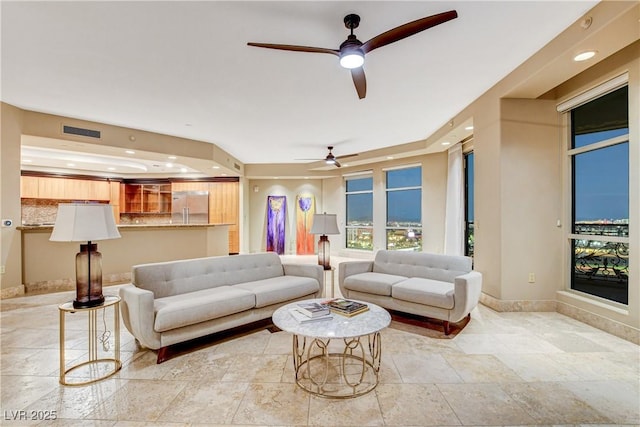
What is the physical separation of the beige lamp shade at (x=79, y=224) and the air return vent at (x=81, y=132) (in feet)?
10.9

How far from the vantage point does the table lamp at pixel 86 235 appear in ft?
7.70

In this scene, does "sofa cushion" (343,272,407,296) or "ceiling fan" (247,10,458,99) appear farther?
"sofa cushion" (343,272,407,296)

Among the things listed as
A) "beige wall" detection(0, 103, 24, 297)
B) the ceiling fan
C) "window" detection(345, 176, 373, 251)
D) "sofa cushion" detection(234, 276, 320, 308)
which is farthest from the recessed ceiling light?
"beige wall" detection(0, 103, 24, 297)

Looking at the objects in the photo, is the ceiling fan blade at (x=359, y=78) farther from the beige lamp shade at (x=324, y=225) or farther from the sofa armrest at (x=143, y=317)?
the sofa armrest at (x=143, y=317)

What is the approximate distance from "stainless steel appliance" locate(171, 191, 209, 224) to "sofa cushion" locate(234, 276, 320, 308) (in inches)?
248

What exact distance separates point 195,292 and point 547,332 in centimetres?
373

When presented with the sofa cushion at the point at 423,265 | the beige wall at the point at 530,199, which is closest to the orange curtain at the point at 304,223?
the sofa cushion at the point at 423,265

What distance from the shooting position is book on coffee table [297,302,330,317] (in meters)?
2.42

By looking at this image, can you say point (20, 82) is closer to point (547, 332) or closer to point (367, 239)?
point (547, 332)

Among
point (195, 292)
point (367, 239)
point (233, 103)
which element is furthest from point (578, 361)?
point (367, 239)

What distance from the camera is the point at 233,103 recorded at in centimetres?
427

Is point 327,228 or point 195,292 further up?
point 327,228

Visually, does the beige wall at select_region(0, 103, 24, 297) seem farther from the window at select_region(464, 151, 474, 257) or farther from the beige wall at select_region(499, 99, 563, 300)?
the window at select_region(464, 151, 474, 257)

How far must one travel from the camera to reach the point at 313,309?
250 cm
